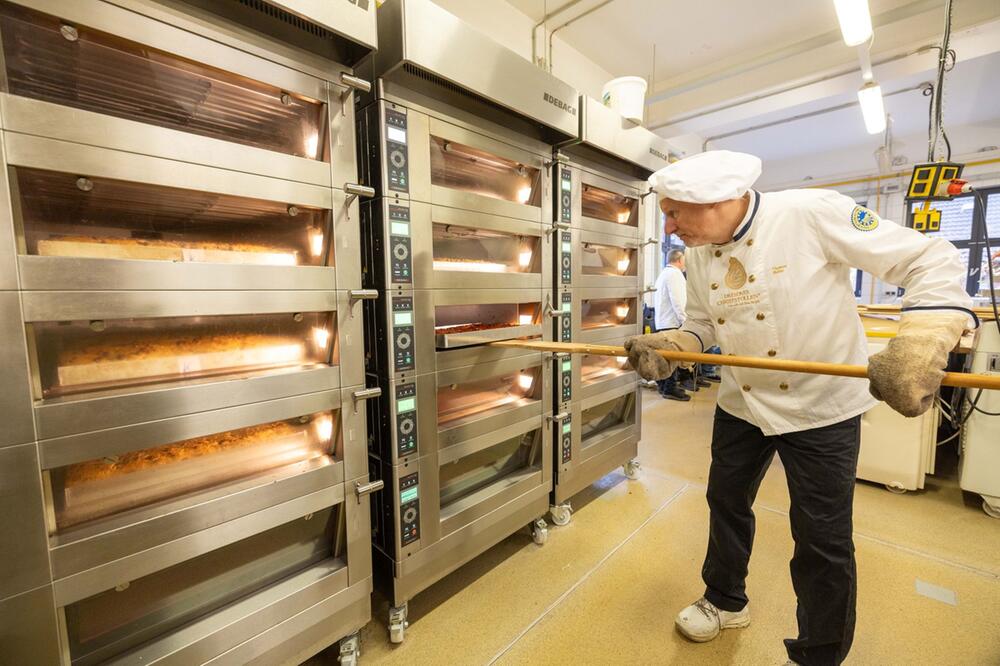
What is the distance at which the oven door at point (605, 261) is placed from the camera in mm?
2373

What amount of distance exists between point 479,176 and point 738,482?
66.3 inches

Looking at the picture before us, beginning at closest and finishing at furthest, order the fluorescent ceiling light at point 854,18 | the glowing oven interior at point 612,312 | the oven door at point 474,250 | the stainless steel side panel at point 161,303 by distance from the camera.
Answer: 1. the stainless steel side panel at point 161,303
2. the oven door at point 474,250
3. the fluorescent ceiling light at point 854,18
4. the glowing oven interior at point 612,312

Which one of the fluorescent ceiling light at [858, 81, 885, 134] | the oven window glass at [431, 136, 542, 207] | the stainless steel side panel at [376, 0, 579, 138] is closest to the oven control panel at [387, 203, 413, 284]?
the oven window glass at [431, 136, 542, 207]

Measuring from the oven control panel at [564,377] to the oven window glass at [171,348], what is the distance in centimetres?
125

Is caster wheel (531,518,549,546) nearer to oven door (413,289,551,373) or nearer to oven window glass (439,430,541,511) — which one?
oven window glass (439,430,541,511)

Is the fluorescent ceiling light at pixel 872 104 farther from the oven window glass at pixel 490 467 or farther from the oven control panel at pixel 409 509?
the oven control panel at pixel 409 509

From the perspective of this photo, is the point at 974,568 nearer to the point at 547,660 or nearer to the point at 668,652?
the point at 668,652

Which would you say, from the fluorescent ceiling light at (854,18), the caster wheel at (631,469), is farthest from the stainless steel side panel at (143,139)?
the fluorescent ceiling light at (854,18)

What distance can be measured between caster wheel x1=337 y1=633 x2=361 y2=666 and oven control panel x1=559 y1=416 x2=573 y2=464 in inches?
49.6

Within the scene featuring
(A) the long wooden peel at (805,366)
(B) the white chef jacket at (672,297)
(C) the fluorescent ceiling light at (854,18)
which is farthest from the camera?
(B) the white chef jacket at (672,297)

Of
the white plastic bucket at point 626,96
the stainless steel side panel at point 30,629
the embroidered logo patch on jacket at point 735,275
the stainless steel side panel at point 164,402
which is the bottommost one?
the stainless steel side panel at point 30,629

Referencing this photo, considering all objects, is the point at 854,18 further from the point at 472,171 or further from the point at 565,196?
the point at 472,171

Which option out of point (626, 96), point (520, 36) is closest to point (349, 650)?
point (626, 96)

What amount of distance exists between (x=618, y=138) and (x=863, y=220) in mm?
1446
